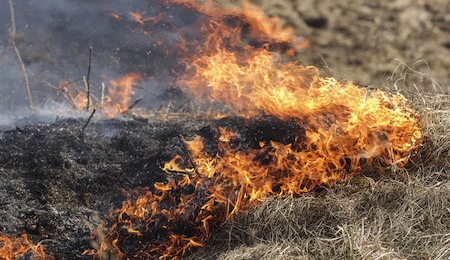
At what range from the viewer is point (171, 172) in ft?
13.3

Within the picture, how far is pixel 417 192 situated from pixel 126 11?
4132 mm

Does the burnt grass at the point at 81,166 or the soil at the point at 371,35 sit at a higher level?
the soil at the point at 371,35

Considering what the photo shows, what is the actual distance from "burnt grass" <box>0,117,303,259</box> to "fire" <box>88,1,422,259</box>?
0.11 meters

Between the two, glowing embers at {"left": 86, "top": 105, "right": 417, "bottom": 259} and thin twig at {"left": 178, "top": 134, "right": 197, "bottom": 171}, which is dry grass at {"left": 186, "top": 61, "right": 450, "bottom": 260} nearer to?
glowing embers at {"left": 86, "top": 105, "right": 417, "bottom": 259}

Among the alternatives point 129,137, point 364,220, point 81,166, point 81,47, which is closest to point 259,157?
point 364,220

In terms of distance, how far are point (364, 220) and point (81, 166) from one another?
83.8 inches

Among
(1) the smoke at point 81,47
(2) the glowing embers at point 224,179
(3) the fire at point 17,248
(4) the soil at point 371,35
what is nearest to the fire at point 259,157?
(2) the glowing embers at point 224,179

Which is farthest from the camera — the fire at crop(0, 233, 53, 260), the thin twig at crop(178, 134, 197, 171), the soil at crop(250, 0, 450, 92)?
the soil at crop(250, 0, 450, 92)

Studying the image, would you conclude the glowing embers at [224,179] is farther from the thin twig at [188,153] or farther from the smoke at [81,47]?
the smoke at [81,47]

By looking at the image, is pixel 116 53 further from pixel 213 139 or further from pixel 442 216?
pixel 442 216

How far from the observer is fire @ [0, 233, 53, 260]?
335 centimetres

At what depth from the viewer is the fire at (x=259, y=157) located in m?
3.74

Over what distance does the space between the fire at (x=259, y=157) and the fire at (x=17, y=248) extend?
36cm

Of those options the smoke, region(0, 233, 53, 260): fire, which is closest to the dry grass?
region(0, 233, 53, 260): fire
